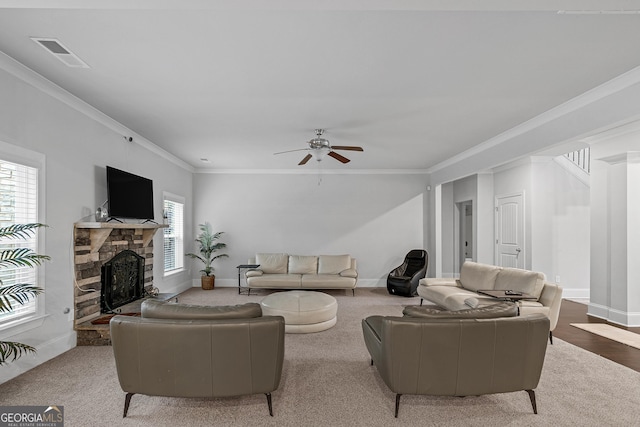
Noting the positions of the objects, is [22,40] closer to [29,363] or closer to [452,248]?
[29,363]

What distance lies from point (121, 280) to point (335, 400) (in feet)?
12.0

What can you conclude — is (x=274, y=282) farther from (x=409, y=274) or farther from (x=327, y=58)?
(x=327, y=58)

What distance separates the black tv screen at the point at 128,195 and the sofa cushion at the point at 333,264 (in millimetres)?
3688

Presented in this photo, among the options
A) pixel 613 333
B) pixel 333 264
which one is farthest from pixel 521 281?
pixel 333 264

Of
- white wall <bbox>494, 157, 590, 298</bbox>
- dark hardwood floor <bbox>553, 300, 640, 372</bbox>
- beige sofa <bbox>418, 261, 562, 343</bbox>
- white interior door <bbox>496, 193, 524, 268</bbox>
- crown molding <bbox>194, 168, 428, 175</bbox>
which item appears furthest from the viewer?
crown molding <bbox>194, 168, 428, 175</bbox>


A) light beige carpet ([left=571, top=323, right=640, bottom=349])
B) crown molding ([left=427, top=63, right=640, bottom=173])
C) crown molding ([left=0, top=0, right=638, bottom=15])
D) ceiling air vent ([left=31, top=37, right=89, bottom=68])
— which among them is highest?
ceiling air vent ([left=31, top=37, right=89, bottom=68])

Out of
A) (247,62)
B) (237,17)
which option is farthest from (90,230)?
(237,17)

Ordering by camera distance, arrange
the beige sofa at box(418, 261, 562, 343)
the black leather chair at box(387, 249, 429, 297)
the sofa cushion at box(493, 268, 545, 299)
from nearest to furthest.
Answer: the beige sofa at box(418, 261, 562, 343) → the sofa cushion at box(493, 268, 545, 299) → the black leather chair at box(387, 249, 429, 297)

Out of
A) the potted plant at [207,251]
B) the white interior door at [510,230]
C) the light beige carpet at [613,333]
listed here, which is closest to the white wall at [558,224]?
the white interior door at [510,230]

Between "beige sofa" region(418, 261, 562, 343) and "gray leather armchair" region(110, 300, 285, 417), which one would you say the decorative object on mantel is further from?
"beige sofa" region(418, 261, 562, 343)

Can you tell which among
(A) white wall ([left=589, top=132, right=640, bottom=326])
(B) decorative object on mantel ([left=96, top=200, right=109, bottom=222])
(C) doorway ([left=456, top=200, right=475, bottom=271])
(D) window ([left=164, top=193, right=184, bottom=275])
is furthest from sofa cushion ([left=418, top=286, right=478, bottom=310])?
(D) window ([left=164, top=193, right=184, bottom=275])

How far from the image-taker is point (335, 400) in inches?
108

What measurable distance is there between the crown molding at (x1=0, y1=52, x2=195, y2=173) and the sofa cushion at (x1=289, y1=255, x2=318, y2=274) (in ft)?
12.2

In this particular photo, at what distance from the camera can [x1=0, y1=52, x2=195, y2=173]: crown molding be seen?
9.96 feet
